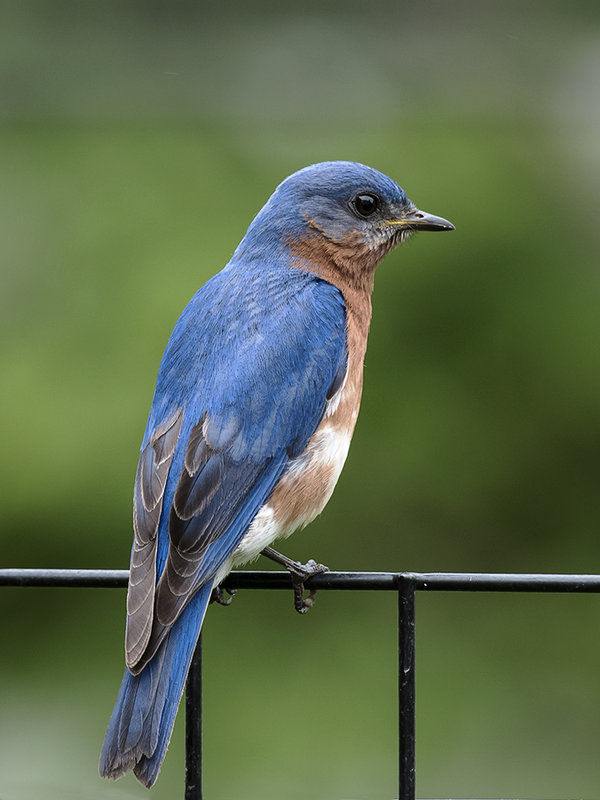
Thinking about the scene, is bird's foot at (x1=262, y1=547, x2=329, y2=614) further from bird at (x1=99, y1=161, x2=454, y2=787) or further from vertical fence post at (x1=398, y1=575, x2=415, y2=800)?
vertical fence post at (x1=398, y1=575, x2=415, y2=800)

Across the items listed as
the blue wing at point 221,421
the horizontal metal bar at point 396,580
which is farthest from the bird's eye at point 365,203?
the horizontal metal bar at point 396,580

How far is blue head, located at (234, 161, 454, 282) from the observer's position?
3570 mm

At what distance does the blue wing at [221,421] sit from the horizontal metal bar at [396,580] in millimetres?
254

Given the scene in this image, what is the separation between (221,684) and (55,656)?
0.56 m

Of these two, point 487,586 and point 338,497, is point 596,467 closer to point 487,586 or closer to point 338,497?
point 338,497

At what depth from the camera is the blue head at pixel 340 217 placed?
141 inches

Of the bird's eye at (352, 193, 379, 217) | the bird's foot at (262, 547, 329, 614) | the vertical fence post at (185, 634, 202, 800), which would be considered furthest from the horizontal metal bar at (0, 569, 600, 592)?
the bird's eye at (352, 193, 379, 217)

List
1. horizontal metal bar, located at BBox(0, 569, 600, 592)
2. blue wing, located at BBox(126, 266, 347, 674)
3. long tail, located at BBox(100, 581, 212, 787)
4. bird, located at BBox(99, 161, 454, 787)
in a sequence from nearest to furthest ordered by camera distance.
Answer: horizontal metal bar, located at BBox(0, 569, 600, 592) < long tail, located at BBox(100, 581, 212, 787) < bird, located at BBox(99, 161, 454, 787) < blue wing, located at BBox(126, 266, 347, 674)

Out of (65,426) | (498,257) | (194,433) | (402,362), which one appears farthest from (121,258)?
(194,433)

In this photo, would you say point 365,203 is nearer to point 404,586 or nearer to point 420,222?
point 420,222

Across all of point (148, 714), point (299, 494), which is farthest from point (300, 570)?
point (148, 714)

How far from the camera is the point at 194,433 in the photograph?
2846mm

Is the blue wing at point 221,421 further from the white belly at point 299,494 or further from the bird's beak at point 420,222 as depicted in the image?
the bird's beak at point 420,222

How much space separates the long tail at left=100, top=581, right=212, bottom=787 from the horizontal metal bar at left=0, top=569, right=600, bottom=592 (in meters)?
0.18
